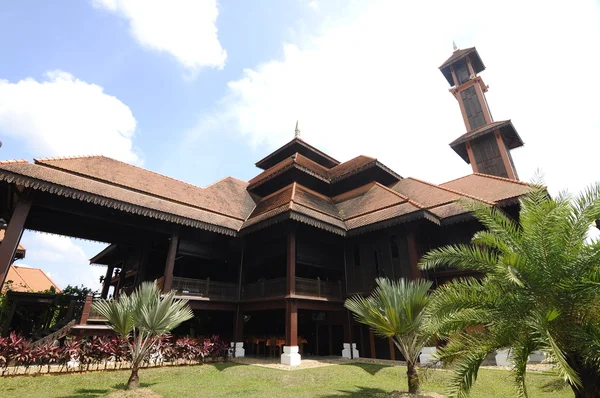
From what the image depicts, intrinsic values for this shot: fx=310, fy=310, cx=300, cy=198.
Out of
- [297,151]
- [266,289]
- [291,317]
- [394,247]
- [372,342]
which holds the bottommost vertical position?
[372,342]

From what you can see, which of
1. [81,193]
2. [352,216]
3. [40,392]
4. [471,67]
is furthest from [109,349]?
[471,67]

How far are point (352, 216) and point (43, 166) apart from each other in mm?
13446

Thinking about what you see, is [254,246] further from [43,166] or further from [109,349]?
[43,166]

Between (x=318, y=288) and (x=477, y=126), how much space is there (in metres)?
20.0

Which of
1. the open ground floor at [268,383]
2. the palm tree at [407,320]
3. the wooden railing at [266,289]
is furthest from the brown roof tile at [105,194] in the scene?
the palm tree at [407,320]

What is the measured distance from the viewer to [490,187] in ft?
47.9

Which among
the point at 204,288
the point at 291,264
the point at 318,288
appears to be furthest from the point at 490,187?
the point at 204,288

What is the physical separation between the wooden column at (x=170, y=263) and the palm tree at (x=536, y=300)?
10.8 metres

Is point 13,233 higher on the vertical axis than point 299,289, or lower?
higher

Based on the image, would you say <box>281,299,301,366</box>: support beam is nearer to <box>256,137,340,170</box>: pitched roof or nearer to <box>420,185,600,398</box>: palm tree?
<box>420,185,600,398</box>: palm tree

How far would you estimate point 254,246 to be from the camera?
1647 centimetres

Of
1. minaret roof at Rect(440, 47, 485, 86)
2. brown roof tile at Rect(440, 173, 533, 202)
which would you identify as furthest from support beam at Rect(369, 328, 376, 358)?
minaret roof at Rect(440, 47, 485, 86)

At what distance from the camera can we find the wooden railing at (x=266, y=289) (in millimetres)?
13688

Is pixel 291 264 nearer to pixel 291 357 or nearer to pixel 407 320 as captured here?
pixel 291 357
